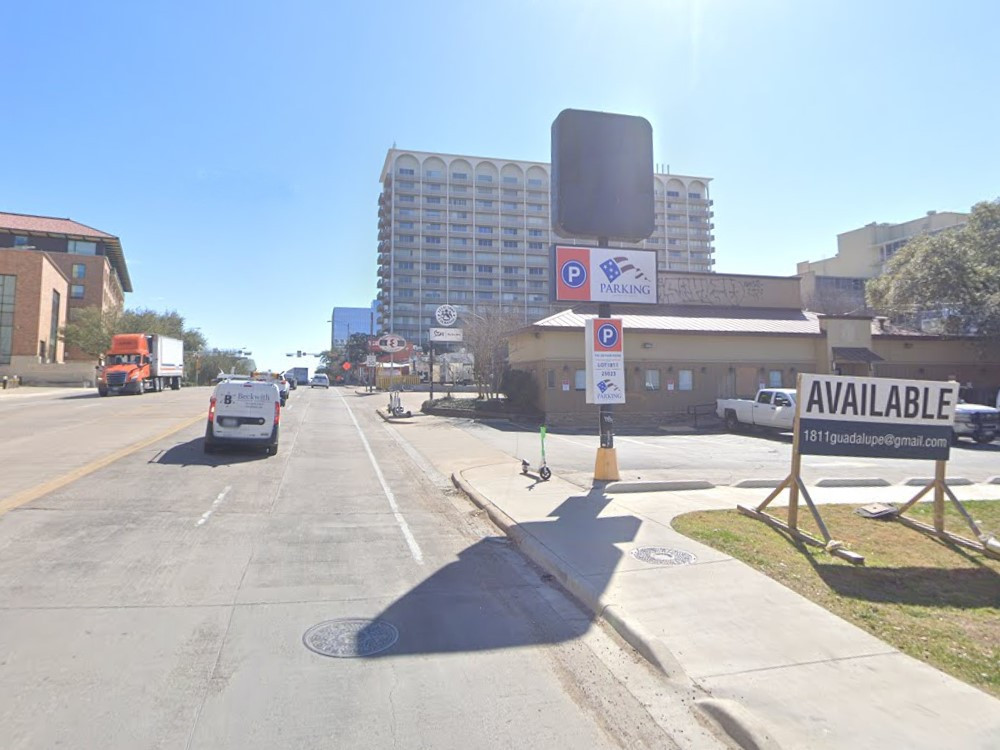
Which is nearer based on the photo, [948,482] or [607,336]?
[948,482]

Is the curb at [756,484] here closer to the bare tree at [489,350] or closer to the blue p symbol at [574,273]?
the blue p symbol at [574,273]

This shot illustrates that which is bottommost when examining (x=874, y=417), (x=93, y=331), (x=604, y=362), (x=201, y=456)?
(x=201, y=456)

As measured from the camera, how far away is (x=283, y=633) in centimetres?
461

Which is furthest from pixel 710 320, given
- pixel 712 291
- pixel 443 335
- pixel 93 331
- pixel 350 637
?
pixel 93 331

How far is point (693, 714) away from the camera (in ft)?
11.8

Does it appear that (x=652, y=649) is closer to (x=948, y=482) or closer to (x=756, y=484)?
(x=756, y=484)

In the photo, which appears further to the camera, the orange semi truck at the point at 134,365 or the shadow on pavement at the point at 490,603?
the orange semi truck at the point at 134,365

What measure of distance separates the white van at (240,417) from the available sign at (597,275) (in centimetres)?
744

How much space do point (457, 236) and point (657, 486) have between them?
116 meters

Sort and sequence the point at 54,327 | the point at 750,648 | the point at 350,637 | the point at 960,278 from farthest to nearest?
the point at 54,327 → the point at 960,278 → the point at 350,637 → the point at 750,648

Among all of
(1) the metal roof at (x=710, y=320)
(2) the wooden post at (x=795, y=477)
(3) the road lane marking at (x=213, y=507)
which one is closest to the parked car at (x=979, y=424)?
(1) the metal roof at (x=710, y=320)

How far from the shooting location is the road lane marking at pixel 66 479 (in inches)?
343

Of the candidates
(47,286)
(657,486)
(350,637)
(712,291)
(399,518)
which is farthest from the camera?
(47,286)

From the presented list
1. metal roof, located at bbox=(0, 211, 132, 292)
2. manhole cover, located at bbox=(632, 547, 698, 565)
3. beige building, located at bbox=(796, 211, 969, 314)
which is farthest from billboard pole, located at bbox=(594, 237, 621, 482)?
metal roof, located at bbox=(0, 211, 132, 292)
